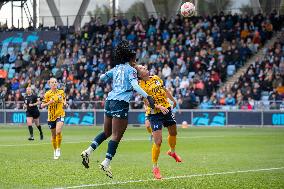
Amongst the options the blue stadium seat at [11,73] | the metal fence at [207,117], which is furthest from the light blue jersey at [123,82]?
the blue stadium seat at [11,73]

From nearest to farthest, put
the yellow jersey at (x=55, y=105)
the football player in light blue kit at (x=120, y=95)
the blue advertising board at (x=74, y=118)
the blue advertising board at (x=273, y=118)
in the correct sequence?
the football player in light blue kit at (x=120, y=95)
the yellow jersey at (x=55, y=105)
the blue advertising board at (x=273, y=118)
the blue advertising board at (x=74, y=118)

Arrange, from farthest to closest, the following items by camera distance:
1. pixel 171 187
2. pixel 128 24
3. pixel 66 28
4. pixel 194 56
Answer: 1. pixel 66 28
2. pixel 128 24
3. pixel 194 56
4. pixel 171 187

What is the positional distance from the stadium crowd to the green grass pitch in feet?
49.7

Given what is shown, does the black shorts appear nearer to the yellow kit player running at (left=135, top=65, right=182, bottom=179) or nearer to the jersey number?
the yellow kit player running at (left=135, top=65, right=182, bottom=179)

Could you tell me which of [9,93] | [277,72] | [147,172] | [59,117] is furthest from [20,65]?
[147,172]

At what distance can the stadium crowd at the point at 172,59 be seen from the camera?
39375 millimetres

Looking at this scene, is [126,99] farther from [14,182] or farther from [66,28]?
[66,28]

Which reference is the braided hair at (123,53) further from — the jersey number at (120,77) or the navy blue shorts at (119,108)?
the navy blue shorts at (119,108)

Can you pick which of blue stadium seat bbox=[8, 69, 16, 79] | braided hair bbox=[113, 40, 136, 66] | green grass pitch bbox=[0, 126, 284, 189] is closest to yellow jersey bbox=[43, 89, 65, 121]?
green grass pitch bbox=[0, 126, 284, 189]

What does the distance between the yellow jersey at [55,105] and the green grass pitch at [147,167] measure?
1170 mm

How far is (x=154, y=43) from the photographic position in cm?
4688

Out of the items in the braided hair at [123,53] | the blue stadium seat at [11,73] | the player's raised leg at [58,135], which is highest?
the blue stadium seat at [11,73]

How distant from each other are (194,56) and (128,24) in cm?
879

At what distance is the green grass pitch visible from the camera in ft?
41.2
